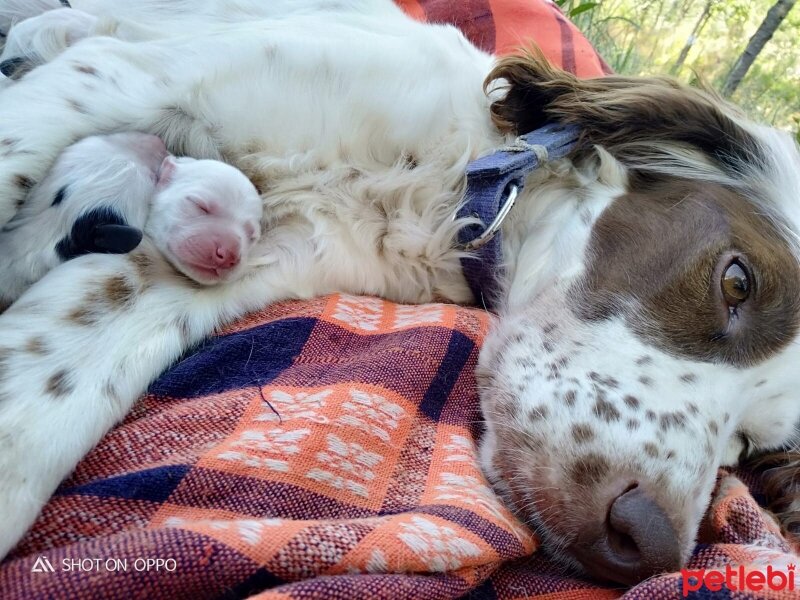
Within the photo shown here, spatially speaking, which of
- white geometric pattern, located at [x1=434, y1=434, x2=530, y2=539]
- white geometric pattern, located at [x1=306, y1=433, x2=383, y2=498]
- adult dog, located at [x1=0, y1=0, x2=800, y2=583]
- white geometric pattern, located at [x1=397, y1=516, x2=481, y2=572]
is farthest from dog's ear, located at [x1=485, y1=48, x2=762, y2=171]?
white geometric pattern, located at [x1=397, y1=516, x2=481, y2=572]

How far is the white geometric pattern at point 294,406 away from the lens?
1.31 metres

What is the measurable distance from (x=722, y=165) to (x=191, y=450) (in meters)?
1.77

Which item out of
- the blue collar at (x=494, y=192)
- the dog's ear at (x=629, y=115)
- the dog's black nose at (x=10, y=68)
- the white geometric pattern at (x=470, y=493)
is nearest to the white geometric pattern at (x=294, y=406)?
the white geometric pattern at (x=470, y=493)

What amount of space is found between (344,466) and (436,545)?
271 mm

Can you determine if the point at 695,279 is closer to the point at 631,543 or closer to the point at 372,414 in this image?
the point at 631,543

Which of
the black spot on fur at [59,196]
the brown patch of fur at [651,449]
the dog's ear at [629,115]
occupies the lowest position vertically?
the black spot on fur at [59,196]

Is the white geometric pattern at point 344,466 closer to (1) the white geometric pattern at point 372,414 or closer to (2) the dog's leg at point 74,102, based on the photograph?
(1) the white geometric pattern at point 372,414

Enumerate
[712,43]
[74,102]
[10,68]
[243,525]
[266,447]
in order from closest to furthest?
[243,525], [266,447], [74,102], [10,68], [712,43]

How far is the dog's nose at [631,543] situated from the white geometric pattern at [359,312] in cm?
78

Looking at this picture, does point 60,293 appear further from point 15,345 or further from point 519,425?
point 519,425
